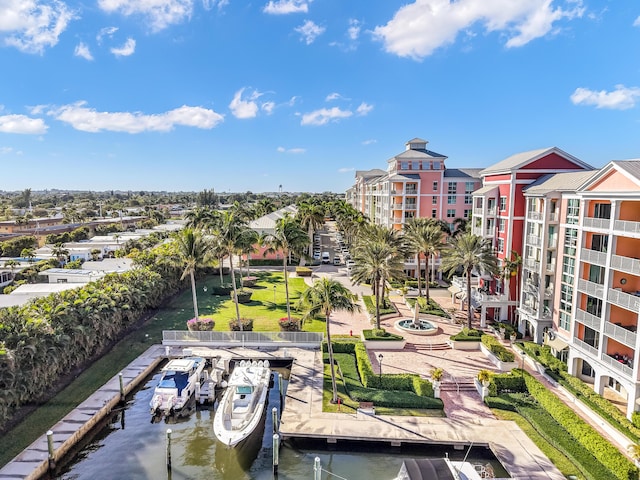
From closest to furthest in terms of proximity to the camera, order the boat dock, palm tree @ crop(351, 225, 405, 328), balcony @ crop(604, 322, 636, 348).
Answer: the boat dock < balcony @ crop(604, 322, 636, 348) < palm tree @ crop(351, 225, 405, 328)

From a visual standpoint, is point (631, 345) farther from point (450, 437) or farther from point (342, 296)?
point (342, 296)

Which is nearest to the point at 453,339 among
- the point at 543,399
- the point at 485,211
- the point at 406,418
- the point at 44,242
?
the point at 543,399

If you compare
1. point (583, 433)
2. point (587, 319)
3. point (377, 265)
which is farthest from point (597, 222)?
point (377, 265)

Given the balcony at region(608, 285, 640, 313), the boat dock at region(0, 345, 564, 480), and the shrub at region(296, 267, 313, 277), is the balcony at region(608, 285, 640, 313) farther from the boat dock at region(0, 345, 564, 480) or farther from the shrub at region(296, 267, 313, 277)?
the shrub at region(296, 267, 313, 277)

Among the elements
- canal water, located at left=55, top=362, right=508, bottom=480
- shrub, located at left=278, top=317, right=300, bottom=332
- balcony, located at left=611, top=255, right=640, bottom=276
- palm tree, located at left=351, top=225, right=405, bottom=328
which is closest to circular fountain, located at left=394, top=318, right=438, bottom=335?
palm tree, located at left=351, top=225, right=405, bottom=328

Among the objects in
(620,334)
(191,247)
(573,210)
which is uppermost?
(573,210)

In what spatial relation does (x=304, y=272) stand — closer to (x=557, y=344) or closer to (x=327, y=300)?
(x=327, y=300)

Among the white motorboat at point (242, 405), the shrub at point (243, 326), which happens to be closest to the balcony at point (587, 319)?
the white motorboat at point (242, 405)

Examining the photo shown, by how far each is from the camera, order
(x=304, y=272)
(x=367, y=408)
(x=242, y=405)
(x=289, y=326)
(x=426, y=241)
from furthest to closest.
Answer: (x=304, y=272) → (x=426, y=241) → (x=289, y=326) → (x=367, y=408) → (x=242, y=405)
